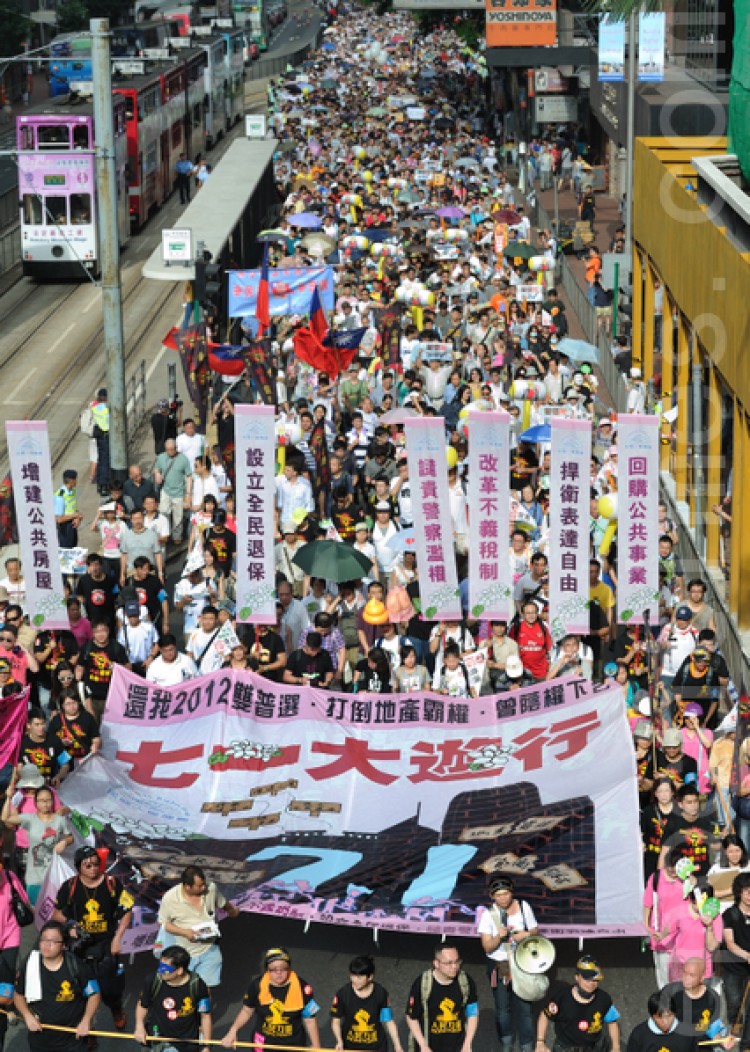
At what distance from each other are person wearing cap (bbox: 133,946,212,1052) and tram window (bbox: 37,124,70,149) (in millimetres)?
30057

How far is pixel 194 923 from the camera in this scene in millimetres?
11727

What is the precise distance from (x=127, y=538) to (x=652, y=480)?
5.43 m

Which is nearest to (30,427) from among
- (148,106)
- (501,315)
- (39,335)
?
(501,315)

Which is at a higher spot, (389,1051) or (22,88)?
(389,1051)

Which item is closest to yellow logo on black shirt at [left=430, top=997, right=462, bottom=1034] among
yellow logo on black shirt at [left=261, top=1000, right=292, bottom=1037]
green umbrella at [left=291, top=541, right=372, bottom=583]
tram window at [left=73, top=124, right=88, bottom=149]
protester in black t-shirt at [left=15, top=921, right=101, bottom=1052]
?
yellow logo on black shirt at [left=261, top=1000, right=292, bottom=1037]

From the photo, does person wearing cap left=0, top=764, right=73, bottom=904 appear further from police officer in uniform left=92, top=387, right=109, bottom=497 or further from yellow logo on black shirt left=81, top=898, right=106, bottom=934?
police officer in uniform left=92, top=387, right=109, bottom=497

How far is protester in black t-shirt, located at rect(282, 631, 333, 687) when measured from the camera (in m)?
16.3

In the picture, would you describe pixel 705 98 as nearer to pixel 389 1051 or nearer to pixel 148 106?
pixel 148 106

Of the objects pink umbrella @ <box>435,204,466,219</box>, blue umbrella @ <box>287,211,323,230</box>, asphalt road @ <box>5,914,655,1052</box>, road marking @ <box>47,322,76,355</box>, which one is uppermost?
asphalt road @ <box>5,914,655,1052</box>

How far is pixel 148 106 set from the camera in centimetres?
4747

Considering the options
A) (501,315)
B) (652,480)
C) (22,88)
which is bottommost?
(22,88)

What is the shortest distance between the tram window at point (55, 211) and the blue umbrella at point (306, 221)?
487cm

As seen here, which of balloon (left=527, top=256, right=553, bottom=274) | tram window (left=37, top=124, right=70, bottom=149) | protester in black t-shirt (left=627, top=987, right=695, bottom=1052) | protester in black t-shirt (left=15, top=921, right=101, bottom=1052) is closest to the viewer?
protester in black t-shirt (left=627, top=987, right=695, bottom=1052)

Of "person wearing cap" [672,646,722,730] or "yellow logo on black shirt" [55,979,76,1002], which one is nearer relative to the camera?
"yellow logo on black shirt" [55,979,76,1002]
